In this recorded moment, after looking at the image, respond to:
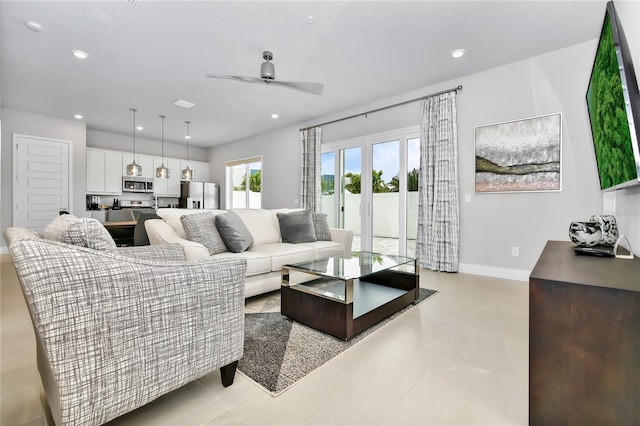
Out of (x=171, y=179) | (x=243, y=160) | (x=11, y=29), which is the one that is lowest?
(x=171, y=179)

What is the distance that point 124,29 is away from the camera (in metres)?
2.96

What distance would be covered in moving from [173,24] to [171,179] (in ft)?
18.8

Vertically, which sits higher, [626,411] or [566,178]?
[566,178]

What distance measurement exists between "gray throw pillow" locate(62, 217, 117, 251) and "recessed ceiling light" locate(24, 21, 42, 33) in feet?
9.79

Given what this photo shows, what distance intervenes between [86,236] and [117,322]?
0.46 meters

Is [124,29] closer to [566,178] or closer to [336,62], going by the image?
[336,62]

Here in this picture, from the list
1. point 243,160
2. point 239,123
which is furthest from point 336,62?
point 243,160

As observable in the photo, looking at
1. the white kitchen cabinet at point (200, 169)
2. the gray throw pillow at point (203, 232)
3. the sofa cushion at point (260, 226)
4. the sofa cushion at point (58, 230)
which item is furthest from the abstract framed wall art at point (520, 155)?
the white kitchen cabinet at point (200, 169)

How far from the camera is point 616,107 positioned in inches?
59.0

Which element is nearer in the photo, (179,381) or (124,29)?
(179,381)

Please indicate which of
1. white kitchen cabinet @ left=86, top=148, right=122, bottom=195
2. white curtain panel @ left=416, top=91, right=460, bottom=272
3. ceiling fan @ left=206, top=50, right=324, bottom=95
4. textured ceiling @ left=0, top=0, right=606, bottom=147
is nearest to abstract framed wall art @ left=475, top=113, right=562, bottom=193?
white curtain panel @ left=416, top=91, right=460, bottom=272

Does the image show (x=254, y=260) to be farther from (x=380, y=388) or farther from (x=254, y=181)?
(x=254, y=181)

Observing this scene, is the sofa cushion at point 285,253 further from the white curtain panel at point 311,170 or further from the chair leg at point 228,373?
the white curtain panel at point 311,170

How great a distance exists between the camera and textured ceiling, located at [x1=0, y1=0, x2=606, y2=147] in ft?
8.73
